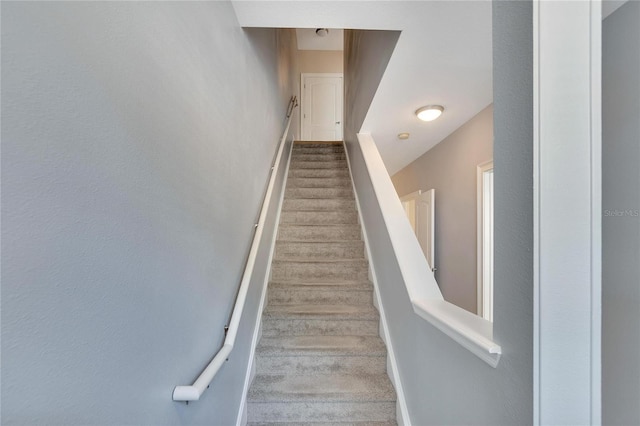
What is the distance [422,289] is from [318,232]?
1.69 meters

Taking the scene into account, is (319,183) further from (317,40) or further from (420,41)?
(317,40)

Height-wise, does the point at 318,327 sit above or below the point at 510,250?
below

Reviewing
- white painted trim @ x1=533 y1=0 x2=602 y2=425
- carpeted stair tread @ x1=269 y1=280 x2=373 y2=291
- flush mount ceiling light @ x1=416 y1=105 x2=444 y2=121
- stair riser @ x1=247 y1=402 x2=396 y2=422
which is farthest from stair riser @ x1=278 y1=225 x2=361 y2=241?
white painted trim @ x1=533 y1=0 x2=602 y2=425

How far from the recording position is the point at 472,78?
201 centimetres

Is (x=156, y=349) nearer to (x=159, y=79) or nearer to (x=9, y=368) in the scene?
(x=9, y=368)

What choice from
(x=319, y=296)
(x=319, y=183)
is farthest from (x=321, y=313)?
(x=319, y=183)

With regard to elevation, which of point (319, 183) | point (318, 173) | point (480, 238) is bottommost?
point (480, 238)

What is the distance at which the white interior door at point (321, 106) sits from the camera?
610 centimetres

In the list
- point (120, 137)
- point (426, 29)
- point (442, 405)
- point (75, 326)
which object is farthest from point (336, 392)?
point (426, 29)

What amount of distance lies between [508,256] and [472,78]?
1719mm

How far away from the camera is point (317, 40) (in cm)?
561

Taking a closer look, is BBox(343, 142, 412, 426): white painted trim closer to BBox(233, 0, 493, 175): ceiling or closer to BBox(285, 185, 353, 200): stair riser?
BBox(285, 185, 353, 200): stair riser

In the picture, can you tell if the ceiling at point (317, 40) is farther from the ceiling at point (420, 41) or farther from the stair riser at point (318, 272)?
the stair riser at point (318, 272)

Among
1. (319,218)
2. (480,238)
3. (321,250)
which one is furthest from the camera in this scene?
(319,218)
